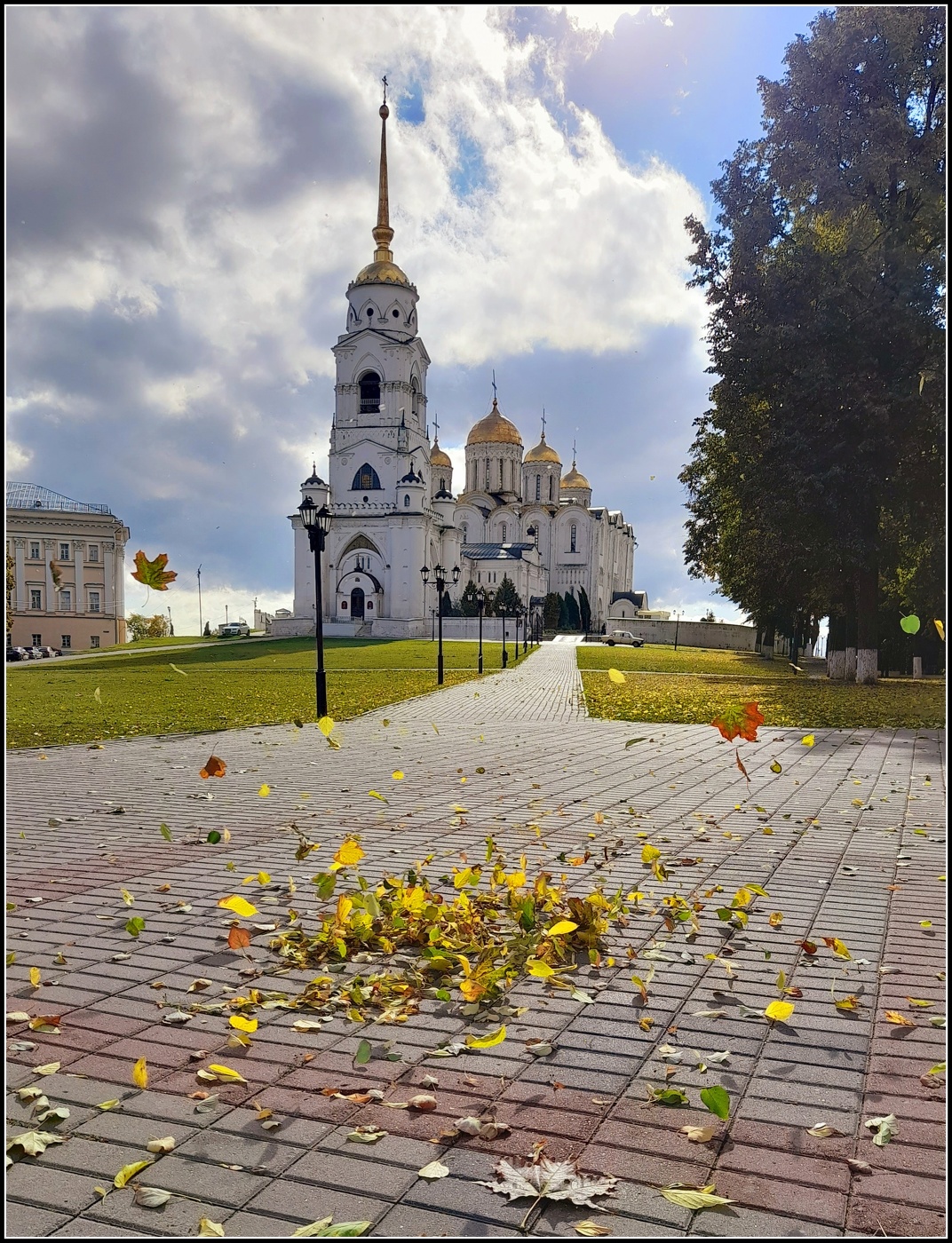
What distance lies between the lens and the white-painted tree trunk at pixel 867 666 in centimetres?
2220

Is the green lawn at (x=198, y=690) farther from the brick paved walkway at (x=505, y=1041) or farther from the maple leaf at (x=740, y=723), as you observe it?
the maple leaf at (x=740, y=723)

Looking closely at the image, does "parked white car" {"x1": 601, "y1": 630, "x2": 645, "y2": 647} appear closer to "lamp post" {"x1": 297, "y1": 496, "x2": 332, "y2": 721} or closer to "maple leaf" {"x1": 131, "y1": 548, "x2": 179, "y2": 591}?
"lamp post" {"x1": 297, "y1": 496, "x2": 332, "y2": 721}

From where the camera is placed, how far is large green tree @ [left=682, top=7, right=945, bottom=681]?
1158 cm

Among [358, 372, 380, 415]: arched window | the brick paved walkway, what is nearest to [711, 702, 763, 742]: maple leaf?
the brick paved walkway

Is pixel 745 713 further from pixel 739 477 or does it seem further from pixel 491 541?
pixel 491 541

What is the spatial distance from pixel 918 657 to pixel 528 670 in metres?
16.6

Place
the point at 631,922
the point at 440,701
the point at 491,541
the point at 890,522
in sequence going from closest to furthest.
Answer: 1. the point at 631,922
2. the point at 890,522
3. the point at 440,701
4. the point at 491,541

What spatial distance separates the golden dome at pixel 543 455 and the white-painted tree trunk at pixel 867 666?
289ft

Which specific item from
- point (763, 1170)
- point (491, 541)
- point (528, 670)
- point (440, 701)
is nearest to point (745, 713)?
point (763, 1170)

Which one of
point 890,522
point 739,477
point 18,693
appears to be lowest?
point 18,693

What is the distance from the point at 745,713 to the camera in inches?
170

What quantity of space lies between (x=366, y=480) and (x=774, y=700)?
65358 mm

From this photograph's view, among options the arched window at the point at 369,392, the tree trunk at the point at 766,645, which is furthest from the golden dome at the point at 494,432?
the tree trunk at the point at 766,645

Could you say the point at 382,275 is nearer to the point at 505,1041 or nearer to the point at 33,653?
the point at 33,653
